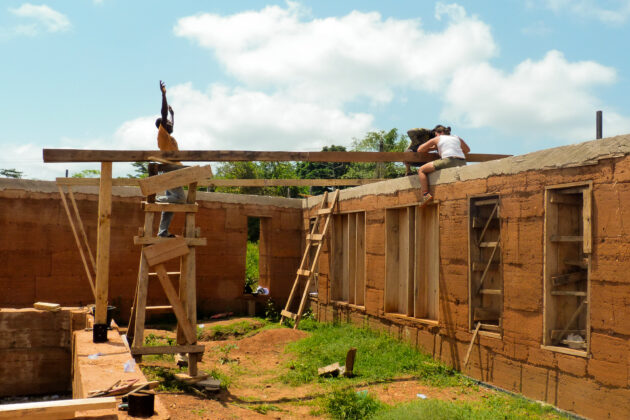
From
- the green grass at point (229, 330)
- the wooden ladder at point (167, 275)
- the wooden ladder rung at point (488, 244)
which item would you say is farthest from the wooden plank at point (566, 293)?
the green grass at point (229, 330)

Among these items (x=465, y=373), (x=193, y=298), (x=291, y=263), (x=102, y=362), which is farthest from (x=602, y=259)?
(x=291, y=263)

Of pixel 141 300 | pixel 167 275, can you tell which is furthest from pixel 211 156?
pixel 141 300

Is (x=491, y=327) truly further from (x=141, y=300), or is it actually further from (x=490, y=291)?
(x=141, y=300)

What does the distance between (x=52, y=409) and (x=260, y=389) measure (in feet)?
14.0

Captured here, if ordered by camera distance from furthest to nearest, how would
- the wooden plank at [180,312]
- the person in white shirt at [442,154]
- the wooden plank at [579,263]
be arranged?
the person in white shirt at [442,154] → the wooden plank at [180,312] → the wooden plank at [579,263]

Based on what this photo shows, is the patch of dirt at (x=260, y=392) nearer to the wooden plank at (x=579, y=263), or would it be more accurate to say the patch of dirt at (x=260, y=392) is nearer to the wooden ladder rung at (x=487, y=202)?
the wooden plank at (x=579, y=263)

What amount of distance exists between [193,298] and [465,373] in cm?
400

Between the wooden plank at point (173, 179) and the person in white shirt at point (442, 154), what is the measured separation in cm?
350

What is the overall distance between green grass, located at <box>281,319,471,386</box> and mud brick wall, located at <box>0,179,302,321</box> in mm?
4230

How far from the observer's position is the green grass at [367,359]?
8.15 metres

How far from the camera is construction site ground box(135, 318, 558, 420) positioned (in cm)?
660

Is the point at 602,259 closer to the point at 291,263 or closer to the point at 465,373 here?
the point at 465,373

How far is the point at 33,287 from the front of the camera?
38.9 ft

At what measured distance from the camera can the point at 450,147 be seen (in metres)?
8.89
